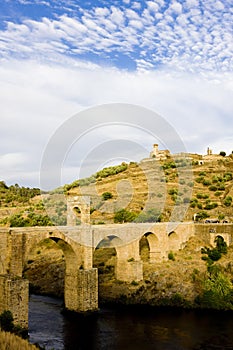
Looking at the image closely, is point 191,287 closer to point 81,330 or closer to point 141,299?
point 141,299

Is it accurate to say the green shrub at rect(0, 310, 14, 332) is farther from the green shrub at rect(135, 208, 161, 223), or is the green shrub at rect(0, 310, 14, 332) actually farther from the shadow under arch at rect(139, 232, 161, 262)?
the green shrub at rect(135, 208, 161, 223)

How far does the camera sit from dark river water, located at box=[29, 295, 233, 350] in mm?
18797

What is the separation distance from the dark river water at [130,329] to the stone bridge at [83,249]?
1.43 metres

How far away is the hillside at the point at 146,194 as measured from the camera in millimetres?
44906

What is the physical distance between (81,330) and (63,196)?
3959 cm

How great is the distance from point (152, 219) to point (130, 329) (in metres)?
22.1

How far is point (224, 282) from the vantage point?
27266 millimetres

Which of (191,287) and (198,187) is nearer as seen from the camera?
(191,287)

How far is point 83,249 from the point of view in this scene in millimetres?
23953

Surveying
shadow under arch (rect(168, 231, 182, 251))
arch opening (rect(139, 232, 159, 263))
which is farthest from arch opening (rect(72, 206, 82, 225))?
shadow under arch (rect(168, 231, 182, 251))

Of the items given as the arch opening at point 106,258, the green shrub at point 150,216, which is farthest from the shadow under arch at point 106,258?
the green shrub at point 150,216

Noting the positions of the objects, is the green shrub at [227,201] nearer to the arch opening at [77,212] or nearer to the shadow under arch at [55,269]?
the shadow under arch at [55,269]

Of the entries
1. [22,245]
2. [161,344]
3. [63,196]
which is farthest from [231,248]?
[63,196]

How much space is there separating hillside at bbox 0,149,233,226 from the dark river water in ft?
60.7
